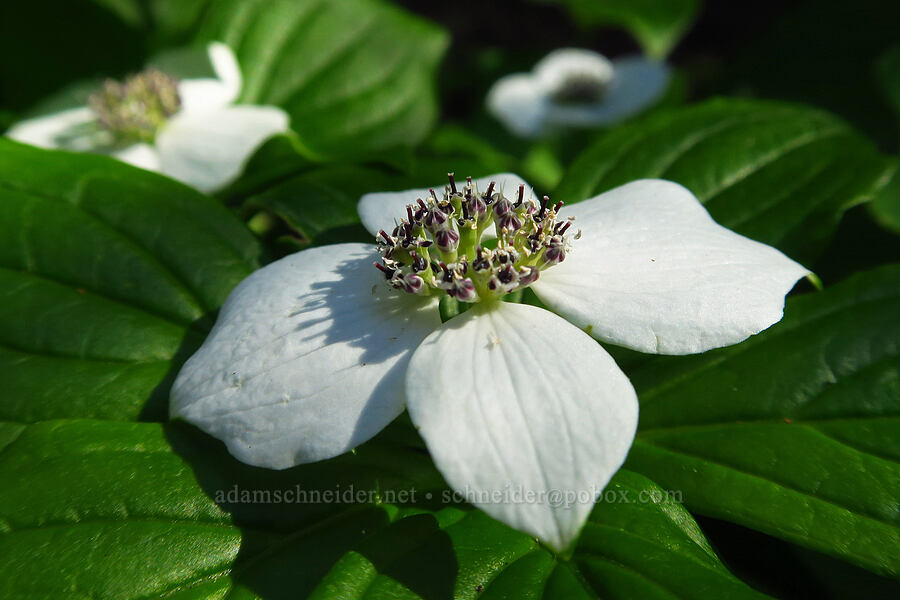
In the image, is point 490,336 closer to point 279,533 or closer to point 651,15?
point 279,533

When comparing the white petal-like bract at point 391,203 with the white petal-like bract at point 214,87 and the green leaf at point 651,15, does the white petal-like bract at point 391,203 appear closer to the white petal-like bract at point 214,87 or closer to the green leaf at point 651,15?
the white petal-like bract at point 214,87

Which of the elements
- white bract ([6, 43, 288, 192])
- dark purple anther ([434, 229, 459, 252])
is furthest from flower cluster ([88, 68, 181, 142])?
dark purple anther ([434, 229, 459, 252])

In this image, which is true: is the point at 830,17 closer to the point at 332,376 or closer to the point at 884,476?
the point at 884,476

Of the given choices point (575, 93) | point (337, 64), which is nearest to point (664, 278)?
point (337, 64)

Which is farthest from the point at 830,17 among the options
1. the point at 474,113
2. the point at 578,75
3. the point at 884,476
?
the point at 884,476

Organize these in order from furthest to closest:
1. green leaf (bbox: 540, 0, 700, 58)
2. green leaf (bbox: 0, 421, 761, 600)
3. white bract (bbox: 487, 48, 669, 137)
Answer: white bract (bbox: 487, 48, 669, 137)
green leaf (bbox: 540, 0, 700, 58)
green leaf (bbox: 0, 421, 761, 600)

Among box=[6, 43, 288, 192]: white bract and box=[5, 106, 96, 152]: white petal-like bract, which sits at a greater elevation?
box=[6, 43, 288, 192]: white bract

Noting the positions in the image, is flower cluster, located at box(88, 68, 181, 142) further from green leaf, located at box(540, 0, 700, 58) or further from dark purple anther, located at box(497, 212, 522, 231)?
green leaf, located at box(540, 0, 700, 58)
